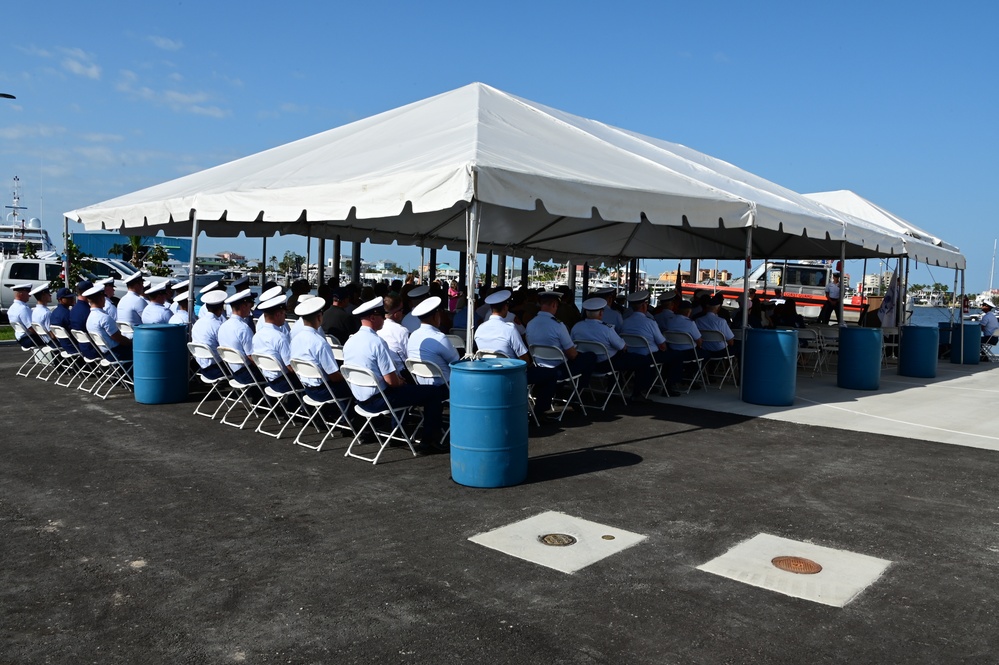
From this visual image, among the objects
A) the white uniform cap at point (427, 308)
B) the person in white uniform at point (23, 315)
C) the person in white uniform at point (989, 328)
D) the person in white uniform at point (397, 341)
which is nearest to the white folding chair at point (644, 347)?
the person in white uniform at point (397, 341)

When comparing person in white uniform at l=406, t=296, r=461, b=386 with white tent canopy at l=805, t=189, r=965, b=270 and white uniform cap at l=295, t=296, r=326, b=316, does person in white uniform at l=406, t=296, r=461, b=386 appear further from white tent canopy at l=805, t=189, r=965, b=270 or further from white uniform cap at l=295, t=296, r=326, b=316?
white tent canopy at l=805, t=189, r=965, b=270

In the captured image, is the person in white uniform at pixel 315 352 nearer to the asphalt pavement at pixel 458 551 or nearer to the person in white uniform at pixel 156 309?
the asphalt pavement at pixel 458 551

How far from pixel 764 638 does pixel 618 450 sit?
139 inches

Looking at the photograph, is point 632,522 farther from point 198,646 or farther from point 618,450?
point 198,646

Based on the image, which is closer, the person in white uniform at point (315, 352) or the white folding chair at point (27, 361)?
the person in white uniform at point (315, 352)

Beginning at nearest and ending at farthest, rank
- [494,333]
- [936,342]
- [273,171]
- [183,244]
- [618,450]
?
[618,450], [494,333], [273,171], [936,342], [183,244]

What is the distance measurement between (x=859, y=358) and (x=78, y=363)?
1193 cm

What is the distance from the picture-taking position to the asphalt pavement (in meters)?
3.37

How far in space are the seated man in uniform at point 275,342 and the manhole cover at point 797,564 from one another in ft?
15.2

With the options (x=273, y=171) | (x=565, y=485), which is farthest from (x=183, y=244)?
(x=565, y=485)

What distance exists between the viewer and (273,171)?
9734 mm

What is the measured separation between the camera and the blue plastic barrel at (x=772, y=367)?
369 inches

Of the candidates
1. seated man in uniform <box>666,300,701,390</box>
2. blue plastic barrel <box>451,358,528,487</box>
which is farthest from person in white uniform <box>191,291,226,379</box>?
seated man in uniform <box>666,300,701,390</box>

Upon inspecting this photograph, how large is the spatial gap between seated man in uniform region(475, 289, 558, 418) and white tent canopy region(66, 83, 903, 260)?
0.89m
